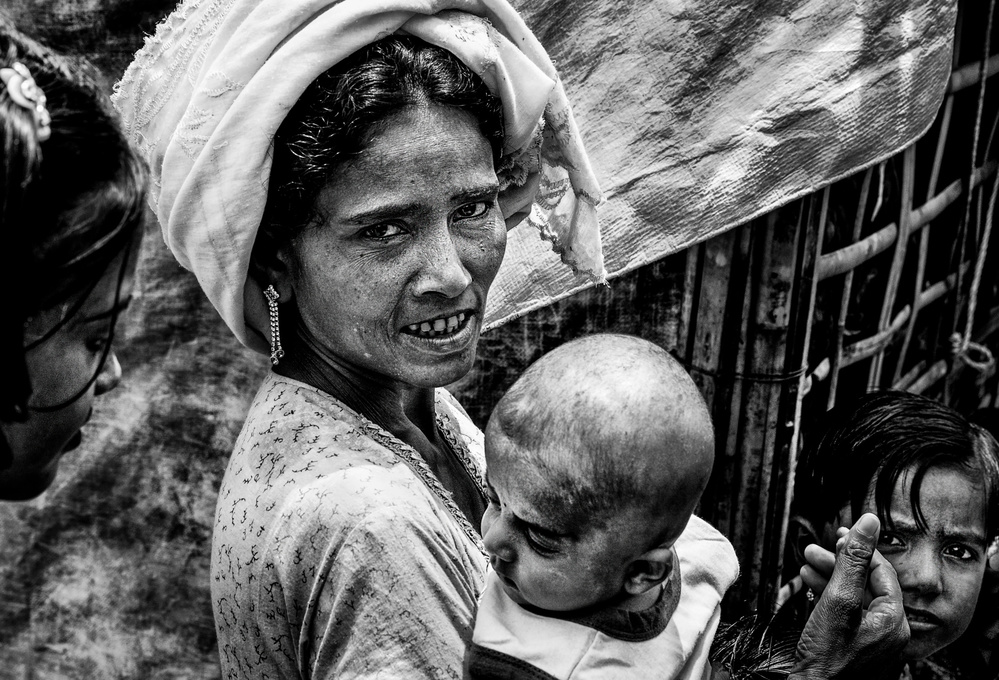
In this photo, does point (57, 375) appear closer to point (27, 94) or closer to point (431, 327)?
point (27, 94)

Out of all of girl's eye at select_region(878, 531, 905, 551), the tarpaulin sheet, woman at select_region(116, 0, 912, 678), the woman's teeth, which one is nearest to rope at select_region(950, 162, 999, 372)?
the tarpaulin sheet

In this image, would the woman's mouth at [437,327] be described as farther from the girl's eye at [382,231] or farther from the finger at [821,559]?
the finger at [821,559]

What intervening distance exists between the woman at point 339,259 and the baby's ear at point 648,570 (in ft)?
0.95

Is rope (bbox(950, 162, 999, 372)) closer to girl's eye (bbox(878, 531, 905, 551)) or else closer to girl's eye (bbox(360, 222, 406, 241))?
girl's eye (bbox(878, 531, 905, 551))

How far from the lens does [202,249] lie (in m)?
1.88

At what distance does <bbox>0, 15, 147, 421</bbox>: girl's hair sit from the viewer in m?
1.24

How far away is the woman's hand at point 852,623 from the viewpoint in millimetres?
1823

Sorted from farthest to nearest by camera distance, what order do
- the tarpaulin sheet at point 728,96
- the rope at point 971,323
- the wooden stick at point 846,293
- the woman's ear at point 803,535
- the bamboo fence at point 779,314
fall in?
the rope at point 971,323 < the wooden stick at point 846,293 < the bamboo fence at point 779,314 < the tarpaulin sheet at point 728,96 < the woman's ear at point 803,535

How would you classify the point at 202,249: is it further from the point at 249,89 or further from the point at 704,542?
the point at 704,542

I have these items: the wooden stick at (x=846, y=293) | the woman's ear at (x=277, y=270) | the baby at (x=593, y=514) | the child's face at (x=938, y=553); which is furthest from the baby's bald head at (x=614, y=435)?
the wooden stick at (x=846, y=293)

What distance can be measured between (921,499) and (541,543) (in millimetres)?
997

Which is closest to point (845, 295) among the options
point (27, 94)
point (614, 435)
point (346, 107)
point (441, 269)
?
point (441, 269)

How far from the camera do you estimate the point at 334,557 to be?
1685 mm

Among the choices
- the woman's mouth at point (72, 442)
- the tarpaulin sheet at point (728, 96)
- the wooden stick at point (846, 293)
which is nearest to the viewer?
the woman's mouth at point (72, 442)
